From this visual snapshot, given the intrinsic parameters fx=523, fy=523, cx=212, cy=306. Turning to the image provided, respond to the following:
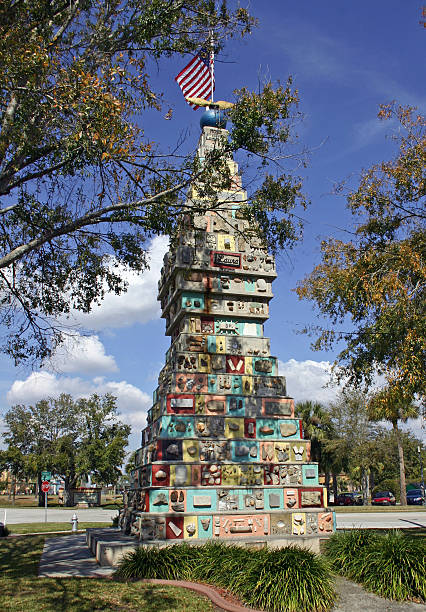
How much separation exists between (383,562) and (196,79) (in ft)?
41.4

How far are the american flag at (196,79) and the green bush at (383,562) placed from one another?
11878 mm

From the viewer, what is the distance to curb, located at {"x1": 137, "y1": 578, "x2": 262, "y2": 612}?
7216 millimetres

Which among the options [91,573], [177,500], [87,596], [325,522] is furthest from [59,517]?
[87,596]

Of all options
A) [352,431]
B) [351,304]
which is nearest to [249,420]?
[351,304]

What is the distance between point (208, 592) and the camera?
7812 mm

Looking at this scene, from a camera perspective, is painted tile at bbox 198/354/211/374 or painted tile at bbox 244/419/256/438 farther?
painted tile at bbox 198/354/211/374

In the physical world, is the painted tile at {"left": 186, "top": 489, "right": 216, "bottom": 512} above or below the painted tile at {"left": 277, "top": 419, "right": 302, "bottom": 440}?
below

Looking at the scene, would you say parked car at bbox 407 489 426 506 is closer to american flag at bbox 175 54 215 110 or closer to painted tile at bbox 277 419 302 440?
painted tile at bbox 277 419 302 440

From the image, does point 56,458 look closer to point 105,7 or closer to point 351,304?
point 351,304

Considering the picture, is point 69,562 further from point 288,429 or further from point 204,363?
point 288,429

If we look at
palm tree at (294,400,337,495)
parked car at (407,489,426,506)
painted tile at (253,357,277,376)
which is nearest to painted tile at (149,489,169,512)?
painted tile at (253,357,277,376)

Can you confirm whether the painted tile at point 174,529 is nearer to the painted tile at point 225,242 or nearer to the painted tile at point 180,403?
the painted tile at point 180,403

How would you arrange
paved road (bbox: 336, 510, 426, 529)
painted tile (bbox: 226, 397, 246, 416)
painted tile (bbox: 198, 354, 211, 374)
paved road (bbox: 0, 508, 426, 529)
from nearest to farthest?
painted tile (bbox: 226, 397, 246, 416), painted tile (bbox: 198, 354, 211, 374), paved road (bbox: 336, 510, 426, 529), paved road (bbox: 0, 508, 426, 529)

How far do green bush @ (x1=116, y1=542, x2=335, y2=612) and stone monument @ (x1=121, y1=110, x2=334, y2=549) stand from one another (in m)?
1.38
